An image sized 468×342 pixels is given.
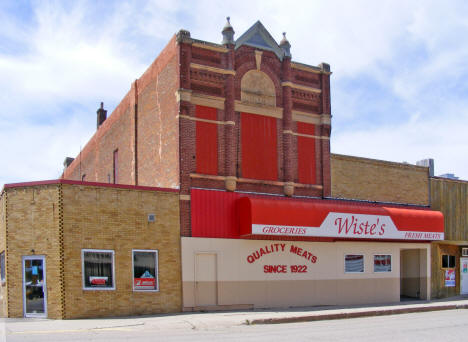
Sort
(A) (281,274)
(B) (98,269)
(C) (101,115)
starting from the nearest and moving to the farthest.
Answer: (B) (98,269)
(A) (281,274)
(C) (101,115)

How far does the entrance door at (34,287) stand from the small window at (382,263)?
13766 millimetres

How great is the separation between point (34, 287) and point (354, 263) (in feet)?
42.0

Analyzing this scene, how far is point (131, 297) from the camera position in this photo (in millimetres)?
18031

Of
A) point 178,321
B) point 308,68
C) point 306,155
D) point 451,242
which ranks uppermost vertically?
point 308,68

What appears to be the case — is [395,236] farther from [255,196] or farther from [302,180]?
[255,196]

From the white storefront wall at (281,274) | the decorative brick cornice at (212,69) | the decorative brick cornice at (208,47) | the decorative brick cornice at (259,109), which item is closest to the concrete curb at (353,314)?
the white storefront wall at (281,274)

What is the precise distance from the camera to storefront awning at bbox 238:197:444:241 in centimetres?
1983

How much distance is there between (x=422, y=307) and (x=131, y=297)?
35.3 feet

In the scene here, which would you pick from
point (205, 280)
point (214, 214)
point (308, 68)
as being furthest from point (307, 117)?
point (205, 280)

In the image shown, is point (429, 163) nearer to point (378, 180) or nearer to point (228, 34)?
point (378, 180)

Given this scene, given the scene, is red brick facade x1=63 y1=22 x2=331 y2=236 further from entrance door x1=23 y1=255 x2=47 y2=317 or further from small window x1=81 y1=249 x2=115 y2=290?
entrance door x1=23 y1=255 x2=47 y2=317

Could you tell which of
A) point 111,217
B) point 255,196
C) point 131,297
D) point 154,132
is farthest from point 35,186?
point 255,196

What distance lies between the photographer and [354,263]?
918 inches

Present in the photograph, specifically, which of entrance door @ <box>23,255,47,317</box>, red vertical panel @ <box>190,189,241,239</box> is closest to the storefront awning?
red vertical panel @ <box>190,189,241,239</box>
